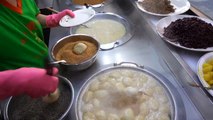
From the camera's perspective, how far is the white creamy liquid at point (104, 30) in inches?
63.6

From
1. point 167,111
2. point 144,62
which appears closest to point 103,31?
point 144,62

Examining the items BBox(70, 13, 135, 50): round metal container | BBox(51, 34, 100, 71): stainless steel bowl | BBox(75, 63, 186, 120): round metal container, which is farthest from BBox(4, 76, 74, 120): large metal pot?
BBox(70, 13, 135, 50): round metal container

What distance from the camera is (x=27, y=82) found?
80 cm

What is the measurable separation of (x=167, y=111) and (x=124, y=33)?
81 centimetres

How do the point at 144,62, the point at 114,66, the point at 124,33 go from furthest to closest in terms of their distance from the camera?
1. the point at 124,33
2. the point at 144,62
3. the point at 114,66

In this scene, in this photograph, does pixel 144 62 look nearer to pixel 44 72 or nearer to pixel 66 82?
pixel 66 82

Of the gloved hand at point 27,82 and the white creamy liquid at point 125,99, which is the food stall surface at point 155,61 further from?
the gloved hand at point 27,82

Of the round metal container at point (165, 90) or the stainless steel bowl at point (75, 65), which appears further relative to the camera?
the stainless steel bowl at point (75, 65)

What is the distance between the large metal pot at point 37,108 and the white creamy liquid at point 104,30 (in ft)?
2.20

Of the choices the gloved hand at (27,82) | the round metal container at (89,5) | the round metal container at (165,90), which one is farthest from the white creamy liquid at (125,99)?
the round metal container at (89,5)

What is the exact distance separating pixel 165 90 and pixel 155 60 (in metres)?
0.31

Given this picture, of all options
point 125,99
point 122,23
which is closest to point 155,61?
point 125,99

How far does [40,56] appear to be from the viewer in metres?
1.52

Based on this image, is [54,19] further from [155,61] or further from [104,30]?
[155,61]
